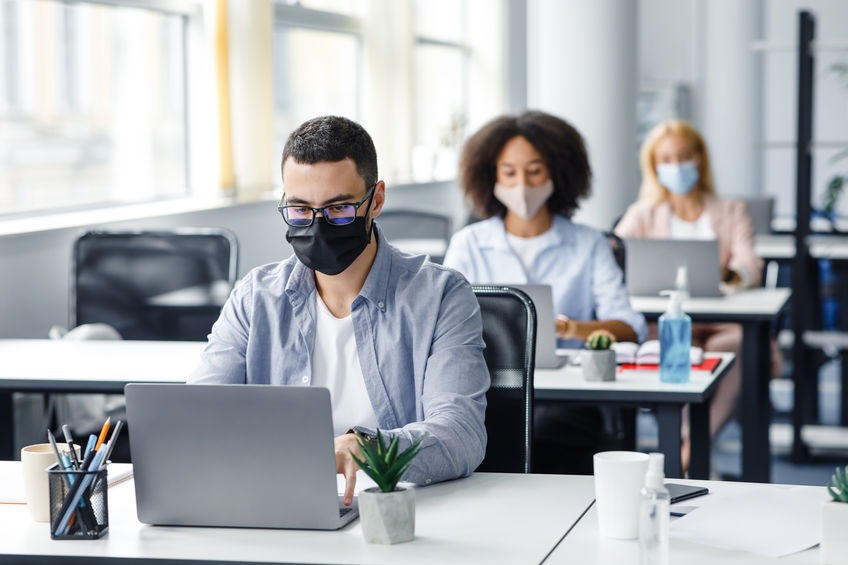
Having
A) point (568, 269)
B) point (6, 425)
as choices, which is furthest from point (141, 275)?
point (568, 269)

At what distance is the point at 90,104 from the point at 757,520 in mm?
3661

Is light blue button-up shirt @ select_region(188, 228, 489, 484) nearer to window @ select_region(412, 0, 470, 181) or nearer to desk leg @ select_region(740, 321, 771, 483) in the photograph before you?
desk leg @ select_region(740, 321, 771, 483)

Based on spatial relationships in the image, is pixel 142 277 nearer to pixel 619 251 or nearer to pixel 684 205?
pixel 619 251

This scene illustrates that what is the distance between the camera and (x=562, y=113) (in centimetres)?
586

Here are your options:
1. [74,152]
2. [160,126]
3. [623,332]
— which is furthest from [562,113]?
[623,332]

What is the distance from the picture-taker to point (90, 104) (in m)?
4.70

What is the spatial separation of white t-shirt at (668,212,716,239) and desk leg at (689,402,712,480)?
5.59ft

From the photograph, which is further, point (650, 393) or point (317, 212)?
point (650, 393)

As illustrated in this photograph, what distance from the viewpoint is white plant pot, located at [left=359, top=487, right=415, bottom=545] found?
153 cm

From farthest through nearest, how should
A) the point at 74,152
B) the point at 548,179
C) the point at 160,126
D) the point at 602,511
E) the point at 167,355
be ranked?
the point at 160,126
the point at 74,152
the point at 548,179
the point at 167,355
the point at 602,511

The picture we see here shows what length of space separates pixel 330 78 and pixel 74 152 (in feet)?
7.92

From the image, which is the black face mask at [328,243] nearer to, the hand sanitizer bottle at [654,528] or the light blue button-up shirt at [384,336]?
the light blue button-up shirt at [384,336]

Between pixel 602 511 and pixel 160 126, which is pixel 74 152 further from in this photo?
pixel 602 511

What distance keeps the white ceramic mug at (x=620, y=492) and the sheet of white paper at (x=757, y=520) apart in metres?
0.07
